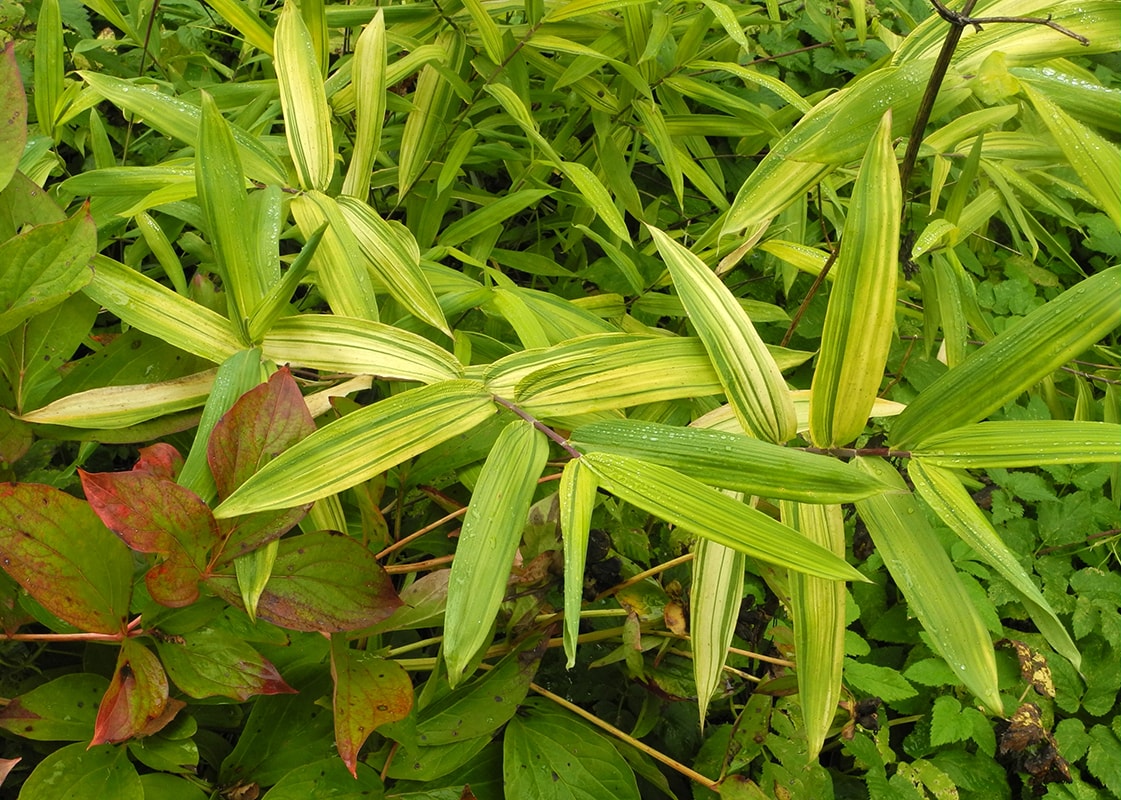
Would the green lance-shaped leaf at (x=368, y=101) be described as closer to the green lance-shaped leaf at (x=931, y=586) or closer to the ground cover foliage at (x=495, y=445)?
the ground cover foliage at (x=495, y=445)

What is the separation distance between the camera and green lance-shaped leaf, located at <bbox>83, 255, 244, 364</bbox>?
2.11 ft

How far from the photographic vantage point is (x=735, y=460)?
518mm

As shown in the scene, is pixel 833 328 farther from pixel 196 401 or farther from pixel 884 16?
pixel 884 16

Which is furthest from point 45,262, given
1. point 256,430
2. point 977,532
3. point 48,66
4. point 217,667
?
point 977,532

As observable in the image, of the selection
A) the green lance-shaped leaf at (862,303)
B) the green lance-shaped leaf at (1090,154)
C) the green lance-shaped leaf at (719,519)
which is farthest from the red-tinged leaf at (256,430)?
the green lance-shaped leaf at (1090,154)

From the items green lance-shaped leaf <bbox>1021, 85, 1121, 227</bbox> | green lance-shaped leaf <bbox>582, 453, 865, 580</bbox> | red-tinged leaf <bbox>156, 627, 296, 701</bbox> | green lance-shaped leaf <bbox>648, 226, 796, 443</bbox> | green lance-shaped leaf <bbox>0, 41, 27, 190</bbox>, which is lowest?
red-tinged leaf <bbox>156, 627, 296, 701</bbox>

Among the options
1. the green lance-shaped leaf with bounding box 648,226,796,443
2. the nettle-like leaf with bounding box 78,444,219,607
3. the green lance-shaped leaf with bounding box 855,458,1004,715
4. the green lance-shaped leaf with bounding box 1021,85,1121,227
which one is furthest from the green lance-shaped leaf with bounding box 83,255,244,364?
the green lance-shaped leaf with bounding box 1021,85,1121,227

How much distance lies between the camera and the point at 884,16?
1.86 metres

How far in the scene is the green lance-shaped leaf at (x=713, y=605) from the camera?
0.64 meters

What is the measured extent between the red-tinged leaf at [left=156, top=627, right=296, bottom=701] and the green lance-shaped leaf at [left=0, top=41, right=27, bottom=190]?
34cm

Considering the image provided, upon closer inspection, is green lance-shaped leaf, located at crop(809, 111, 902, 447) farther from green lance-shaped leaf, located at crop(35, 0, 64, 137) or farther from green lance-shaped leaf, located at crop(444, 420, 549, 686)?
green lance-shaped leaf, located at crop(35, 0, 64, 137)

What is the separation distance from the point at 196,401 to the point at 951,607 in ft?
1.73

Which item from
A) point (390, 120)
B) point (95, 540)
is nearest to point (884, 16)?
point (390, 120)

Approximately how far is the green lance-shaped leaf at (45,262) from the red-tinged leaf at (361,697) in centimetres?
30
